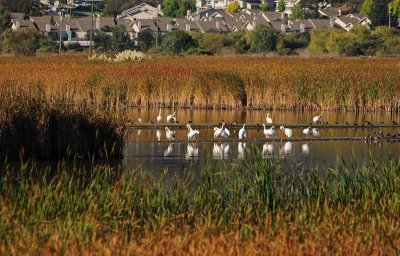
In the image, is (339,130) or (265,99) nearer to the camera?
(339,130)

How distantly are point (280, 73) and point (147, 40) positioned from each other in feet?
185

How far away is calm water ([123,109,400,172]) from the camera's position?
71.4ft

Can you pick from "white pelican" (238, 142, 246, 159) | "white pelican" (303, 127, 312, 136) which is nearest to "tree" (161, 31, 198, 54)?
"white pelican" (303, 127, 312, 136)

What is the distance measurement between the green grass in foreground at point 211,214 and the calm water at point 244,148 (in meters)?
3.80

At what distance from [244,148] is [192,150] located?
120cm

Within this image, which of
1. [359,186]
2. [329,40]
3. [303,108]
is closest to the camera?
[359,186]

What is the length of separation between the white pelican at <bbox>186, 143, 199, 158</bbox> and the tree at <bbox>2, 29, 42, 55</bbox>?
4842cm

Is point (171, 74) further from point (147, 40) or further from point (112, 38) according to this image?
point (147, 40)

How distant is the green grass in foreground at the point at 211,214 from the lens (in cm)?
1179

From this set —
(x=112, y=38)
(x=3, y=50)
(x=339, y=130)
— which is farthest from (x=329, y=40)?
(x=339, y=130)

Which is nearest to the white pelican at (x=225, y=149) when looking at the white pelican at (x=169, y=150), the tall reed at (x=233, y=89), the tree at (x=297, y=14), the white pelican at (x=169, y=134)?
the white pelican at (x=169, y=150)

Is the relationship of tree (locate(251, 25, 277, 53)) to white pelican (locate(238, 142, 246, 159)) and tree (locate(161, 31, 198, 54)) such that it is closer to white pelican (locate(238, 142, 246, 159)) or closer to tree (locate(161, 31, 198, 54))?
tree (locate(161, 31, 198, 54))

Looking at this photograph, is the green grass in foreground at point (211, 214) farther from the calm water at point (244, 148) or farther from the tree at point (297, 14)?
the tree at point (297, 14)

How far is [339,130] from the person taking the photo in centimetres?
2967
